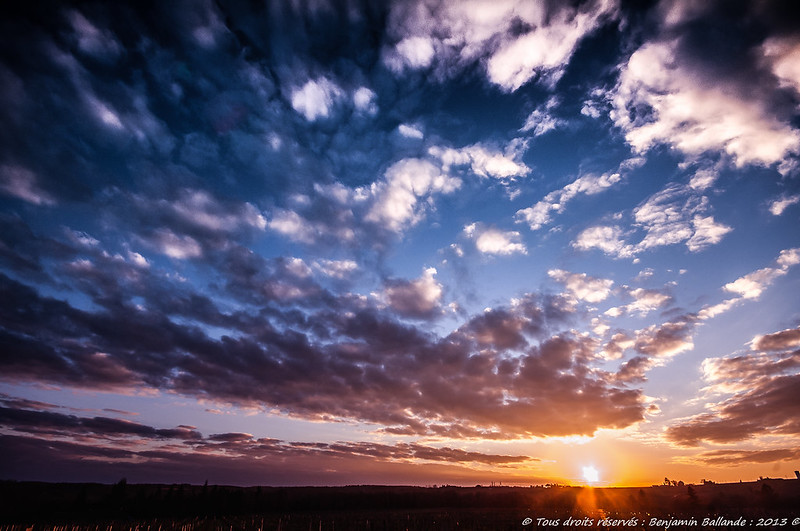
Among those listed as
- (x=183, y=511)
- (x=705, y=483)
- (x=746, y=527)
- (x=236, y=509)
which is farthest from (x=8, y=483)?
(x=705, y=483)

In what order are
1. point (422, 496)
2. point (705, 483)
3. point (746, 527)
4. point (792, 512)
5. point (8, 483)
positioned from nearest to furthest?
point (746, 527) < point (792, 512) < point (8, 483) < point (422, 496) < point (705, 483)

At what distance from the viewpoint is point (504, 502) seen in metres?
127

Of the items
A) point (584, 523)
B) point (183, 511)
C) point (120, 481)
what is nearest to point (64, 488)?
point (120, 481)

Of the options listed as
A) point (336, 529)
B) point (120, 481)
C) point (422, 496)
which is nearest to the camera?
point (336, 529)

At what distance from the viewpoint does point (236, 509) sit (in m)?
95.3

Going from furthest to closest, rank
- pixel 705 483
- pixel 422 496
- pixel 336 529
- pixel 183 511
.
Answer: pixel 705 483 → pixel 422 496 → pixel 183 511 → pixel 336 529

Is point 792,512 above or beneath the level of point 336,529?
above

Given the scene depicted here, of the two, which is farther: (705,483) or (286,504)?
(705,483)

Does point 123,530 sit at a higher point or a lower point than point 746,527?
lower

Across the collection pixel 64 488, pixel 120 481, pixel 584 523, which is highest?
pixel 584 523

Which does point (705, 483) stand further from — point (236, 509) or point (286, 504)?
point (236, 509)

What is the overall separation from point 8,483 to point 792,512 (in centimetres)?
23039

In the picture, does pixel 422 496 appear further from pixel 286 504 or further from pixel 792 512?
pixel 792 512

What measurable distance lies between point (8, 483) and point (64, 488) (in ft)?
57.4
